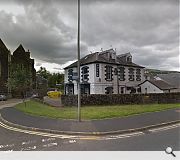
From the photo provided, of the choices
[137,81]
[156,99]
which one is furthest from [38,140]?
[137,81]

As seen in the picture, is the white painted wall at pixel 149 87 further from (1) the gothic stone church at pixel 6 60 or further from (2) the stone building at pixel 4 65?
(2) the stone building at pixel 4 65

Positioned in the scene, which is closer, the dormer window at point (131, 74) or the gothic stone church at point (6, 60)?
the dormer window at point (131, 74)

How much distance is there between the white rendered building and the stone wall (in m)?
7.09

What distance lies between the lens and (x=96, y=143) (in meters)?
7.65

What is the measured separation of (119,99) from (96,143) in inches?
582

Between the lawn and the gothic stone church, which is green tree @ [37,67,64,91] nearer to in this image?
the gothic stone church

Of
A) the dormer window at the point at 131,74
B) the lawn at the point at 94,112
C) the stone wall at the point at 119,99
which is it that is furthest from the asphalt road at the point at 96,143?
the dormer window at the point at 131,74

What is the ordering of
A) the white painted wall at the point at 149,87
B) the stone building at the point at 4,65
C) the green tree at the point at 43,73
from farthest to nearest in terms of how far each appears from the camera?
1. the green tree at the point at 43,73
2. the stone building at the point at 4,65
3. the white painted wall at the point at 149,87

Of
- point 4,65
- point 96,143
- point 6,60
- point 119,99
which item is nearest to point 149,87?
point 119,99

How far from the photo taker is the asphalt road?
695 centimetres

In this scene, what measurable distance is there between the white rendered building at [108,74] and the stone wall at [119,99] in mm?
7094

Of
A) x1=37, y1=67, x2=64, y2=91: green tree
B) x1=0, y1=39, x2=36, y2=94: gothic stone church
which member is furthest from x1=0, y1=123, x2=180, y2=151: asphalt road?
x1=37, y1=67, x2=64, y2=91: green tree

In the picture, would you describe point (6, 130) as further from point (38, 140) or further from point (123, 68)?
point (123, 68)

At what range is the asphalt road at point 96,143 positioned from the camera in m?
6.95
